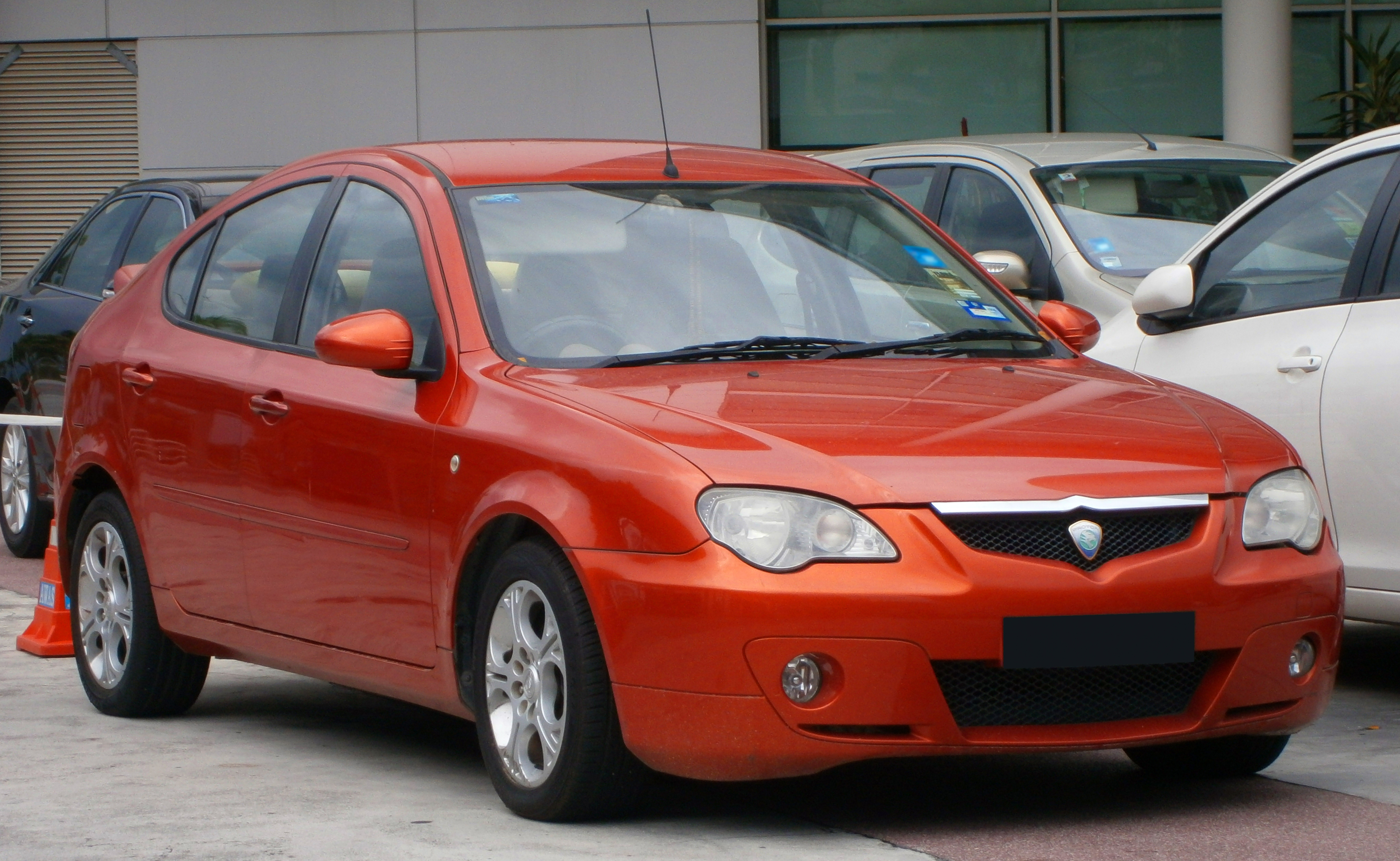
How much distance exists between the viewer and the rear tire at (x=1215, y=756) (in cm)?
513

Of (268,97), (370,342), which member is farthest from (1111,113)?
(370,342)

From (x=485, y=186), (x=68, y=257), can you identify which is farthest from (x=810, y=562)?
(x=68, y=257)

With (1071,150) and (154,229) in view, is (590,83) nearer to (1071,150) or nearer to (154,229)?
(154,229)

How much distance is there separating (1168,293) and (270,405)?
279 cm

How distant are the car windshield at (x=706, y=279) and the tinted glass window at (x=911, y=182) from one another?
4025mm

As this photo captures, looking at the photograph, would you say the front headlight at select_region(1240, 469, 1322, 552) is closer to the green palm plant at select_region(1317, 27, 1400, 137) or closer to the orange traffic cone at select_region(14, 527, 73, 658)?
the orange traffic cone at select_region(14, 527, 73, 658)

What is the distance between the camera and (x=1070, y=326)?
19.7ft

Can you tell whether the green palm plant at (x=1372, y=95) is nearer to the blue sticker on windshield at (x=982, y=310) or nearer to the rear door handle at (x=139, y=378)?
the blue sticker on windshield at (x=982, y=310)

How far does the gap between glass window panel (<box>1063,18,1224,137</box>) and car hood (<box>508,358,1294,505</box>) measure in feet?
43.8

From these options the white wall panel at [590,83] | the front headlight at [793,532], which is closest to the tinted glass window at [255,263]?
the front headlight at [793,532]

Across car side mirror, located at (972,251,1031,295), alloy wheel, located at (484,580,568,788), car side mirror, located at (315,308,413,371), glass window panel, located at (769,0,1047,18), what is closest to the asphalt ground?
alloy wheel, located at (484,580,568,788)

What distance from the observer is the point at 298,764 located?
5695 mm

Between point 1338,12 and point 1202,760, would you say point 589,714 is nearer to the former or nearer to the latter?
point 1202,760

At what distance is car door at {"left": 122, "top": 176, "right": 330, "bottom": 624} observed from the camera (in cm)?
597
